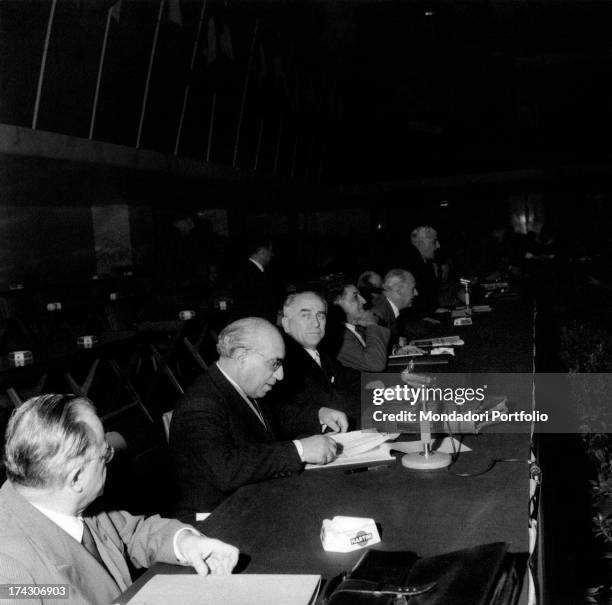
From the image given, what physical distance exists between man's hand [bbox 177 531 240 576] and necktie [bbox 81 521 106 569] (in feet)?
0.60

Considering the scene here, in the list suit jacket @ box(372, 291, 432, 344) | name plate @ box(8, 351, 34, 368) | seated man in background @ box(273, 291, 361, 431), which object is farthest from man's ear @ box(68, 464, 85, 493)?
suit jacket @ box(372, 291, 432, 344)

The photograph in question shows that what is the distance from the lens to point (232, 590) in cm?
142

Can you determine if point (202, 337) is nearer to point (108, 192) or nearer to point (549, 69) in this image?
point (108, 192)

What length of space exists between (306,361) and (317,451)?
1.36 metres

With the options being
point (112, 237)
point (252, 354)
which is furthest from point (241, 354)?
point (112, 237)

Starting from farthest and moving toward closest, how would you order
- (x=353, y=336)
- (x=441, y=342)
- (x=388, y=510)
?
1. (x=441, y=342)
2. (x=353, y=336)
3. (x=388, y=510)

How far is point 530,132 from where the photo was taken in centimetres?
1892

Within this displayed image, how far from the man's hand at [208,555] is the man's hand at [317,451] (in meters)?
0.69

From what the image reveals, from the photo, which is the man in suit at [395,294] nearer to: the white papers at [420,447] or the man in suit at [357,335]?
the man in suit at [357,335]

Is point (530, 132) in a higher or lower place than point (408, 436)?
higher

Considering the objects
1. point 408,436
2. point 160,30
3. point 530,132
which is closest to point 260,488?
point 408,436

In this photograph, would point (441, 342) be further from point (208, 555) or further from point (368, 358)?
point (208, 555)

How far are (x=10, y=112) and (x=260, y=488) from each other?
6.01 metres

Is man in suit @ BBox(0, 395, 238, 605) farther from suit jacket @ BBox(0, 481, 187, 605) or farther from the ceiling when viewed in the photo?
the ceiling
